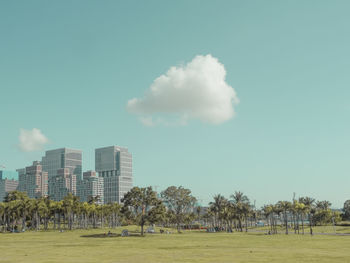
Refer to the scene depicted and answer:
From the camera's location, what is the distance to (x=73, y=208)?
446ft

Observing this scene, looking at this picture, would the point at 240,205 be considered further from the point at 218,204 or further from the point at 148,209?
the point at 148,209

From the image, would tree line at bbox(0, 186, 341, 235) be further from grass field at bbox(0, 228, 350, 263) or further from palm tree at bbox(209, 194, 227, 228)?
grass field at bbox(0, 228, 350, 263)

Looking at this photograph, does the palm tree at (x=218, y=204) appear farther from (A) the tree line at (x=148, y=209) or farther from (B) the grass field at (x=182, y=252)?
(B) the grass field at (x=182, y=252)

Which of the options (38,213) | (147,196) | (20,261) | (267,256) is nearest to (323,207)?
(147,196)

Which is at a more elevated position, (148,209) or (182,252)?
(148,209)

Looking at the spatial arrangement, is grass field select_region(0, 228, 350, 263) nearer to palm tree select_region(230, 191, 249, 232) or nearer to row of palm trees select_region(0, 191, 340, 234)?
row of palm trees select_region(0, 191, 340, 234)

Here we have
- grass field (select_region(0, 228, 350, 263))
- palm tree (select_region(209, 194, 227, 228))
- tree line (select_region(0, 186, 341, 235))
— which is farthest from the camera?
palm tree (select_region(209, 194, 227, 228))

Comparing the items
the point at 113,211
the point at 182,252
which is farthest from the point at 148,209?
the point at 182,252

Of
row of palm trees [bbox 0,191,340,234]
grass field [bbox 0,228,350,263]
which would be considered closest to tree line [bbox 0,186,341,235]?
row of palm trees [bbox 0,191,340,234]

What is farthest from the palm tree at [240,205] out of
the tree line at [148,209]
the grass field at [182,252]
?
the grass field at [182,252]

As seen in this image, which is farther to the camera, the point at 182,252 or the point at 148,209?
the point at 148,209

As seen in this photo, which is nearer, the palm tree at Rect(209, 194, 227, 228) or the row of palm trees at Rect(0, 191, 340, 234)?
the row of palm trees at Rect(0, 191, 340, 234)

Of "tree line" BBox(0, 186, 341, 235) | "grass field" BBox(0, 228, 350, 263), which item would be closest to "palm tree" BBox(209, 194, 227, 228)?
"tree line" BBox(0, 186, 341, 235)

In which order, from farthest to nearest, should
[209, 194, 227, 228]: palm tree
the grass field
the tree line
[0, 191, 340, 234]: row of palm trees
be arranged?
[209, 194, 227, 228]: palm tree → [0, 191, 340, 234]: row of palm trees → the tree line → the grass field
